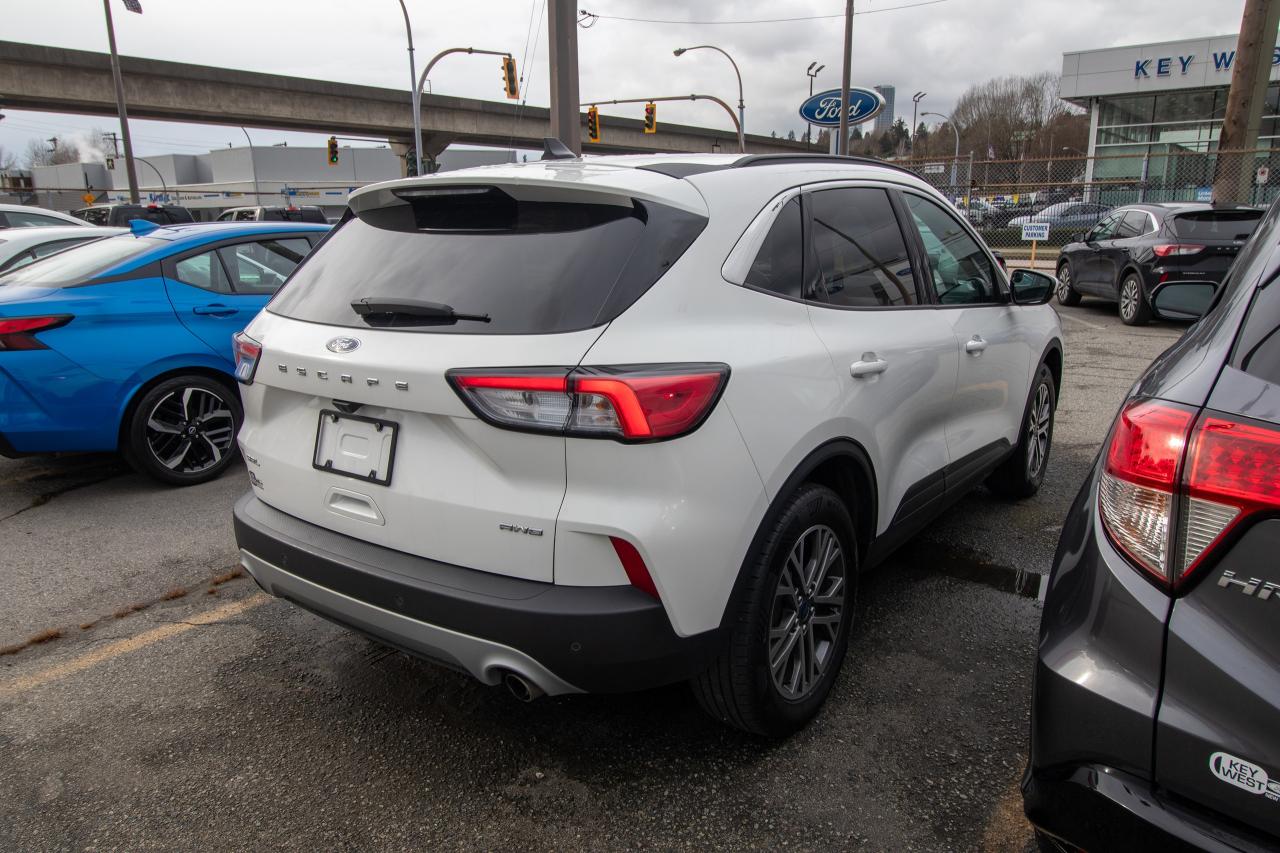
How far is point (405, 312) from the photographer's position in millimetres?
2367

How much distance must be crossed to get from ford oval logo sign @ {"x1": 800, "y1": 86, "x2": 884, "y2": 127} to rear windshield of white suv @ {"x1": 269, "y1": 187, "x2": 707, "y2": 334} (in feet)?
83.1

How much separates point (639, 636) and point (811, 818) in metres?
0.75

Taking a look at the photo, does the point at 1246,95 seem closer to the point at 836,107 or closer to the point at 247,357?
the point at 836,107

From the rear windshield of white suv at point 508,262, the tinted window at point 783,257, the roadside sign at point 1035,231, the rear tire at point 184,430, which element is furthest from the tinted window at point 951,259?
the roadside sign at point 1035,231

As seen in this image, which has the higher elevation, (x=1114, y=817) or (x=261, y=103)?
(x=261, y=103)

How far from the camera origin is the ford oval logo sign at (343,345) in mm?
Answer: 2396

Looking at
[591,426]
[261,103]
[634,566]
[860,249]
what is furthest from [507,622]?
[261,103]

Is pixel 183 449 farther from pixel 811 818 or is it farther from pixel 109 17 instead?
pixel 109 17

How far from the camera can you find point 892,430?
299cm

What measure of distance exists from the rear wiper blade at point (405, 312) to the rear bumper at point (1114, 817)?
163 centimetres

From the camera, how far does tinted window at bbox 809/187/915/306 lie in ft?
9.52

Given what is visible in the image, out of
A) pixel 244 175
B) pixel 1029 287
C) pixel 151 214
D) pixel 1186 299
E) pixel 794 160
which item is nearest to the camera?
pixel 1186 299

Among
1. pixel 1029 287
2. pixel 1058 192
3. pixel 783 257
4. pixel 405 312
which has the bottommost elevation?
pixel 1029 287

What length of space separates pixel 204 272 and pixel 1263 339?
5.73 meters
